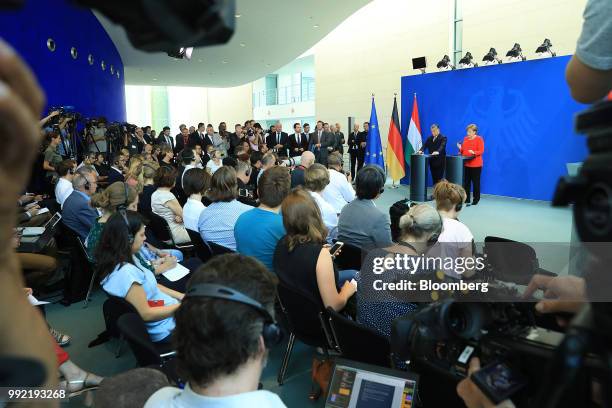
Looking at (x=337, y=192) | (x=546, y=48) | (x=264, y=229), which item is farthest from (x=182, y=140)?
(x=264, y=229)

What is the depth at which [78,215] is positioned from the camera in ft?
13.4

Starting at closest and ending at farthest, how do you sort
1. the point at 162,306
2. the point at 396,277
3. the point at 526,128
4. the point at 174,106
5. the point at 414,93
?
the point at 396,277, the point at 162,306, the point at 526,128, the point at 414,93, the point at 174,106

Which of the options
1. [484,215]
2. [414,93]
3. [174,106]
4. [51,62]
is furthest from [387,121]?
[174,106]

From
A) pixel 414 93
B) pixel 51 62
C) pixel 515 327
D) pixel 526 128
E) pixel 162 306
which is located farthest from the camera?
pixel 414 93

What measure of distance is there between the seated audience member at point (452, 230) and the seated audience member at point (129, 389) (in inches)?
73.5

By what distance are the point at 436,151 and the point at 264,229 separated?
25.1 ft

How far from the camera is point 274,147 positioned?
13.4 m

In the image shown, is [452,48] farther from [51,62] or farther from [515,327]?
[515,327]

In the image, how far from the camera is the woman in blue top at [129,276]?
250cm

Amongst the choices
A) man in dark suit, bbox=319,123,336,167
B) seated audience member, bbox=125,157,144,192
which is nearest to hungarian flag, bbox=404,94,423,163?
man in dark suit, bbox=319,123,336,167

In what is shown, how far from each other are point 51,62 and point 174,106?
21894mm

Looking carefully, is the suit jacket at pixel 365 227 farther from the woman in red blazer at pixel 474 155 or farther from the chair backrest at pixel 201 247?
the woman in red blazer at pixel 474 155

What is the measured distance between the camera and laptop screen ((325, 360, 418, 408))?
5.65 ft

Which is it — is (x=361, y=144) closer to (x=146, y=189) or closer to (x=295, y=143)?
(x=295, y=143)
